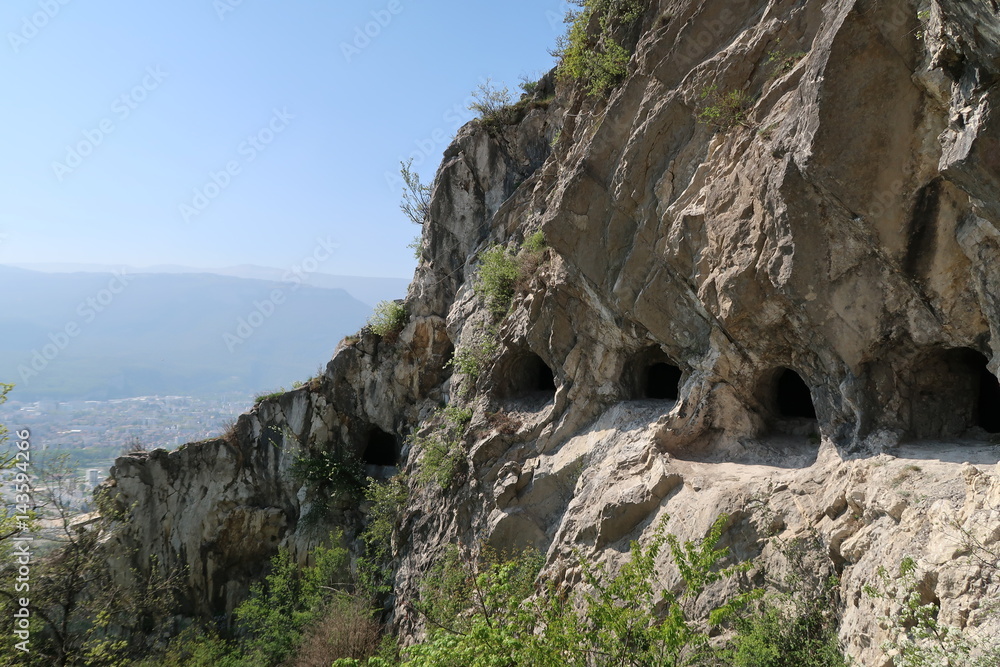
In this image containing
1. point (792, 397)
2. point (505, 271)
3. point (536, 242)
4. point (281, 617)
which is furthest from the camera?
point (281, 617)

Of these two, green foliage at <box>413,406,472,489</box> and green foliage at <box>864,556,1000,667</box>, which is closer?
green foliage at <box>864,556,1000,667</box>

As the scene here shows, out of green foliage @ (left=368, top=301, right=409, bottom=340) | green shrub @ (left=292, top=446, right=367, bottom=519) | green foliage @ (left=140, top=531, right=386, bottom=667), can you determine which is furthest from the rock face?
green shrub @ (left=292, top=446, right=367, bottom=519)

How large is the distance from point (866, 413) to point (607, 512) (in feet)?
13.0

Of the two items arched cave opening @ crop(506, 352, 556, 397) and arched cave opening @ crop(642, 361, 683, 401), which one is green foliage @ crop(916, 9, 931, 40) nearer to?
arched cave opening @ crop(642, 361, 683, 401)

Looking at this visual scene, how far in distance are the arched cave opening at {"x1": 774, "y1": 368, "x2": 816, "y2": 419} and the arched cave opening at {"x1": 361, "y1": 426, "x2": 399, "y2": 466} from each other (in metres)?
14.5

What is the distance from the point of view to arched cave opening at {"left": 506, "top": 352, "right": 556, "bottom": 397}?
13.3m

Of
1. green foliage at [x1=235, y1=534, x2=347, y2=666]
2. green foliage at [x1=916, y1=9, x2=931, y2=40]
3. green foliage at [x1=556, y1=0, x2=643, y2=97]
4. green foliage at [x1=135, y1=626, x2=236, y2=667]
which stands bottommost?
green foliage at [x1=135, y1=626, x2=236, y2=667]

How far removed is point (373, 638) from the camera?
13125 mm

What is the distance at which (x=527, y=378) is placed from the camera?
13.8 metres

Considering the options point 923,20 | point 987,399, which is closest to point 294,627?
point 987,399

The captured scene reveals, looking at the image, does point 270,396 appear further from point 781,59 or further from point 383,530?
point 781,59

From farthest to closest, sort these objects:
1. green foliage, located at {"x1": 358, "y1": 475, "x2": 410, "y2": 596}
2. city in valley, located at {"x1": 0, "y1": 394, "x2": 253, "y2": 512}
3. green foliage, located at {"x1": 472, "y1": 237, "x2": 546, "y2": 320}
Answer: green foliage, located at {"x1": 358, "y1": 475, "x2": 410, "y2": 596}
city in valley, located at {"x1": 0, "y1": 394, "x2": 253, "y2": 512}
green foliage, located at {"x1": 472, "y1": 237, "x2": 546, "y2": 320}

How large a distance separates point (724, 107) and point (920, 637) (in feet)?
23.3

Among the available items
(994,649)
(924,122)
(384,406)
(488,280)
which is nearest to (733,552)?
(994,649)
